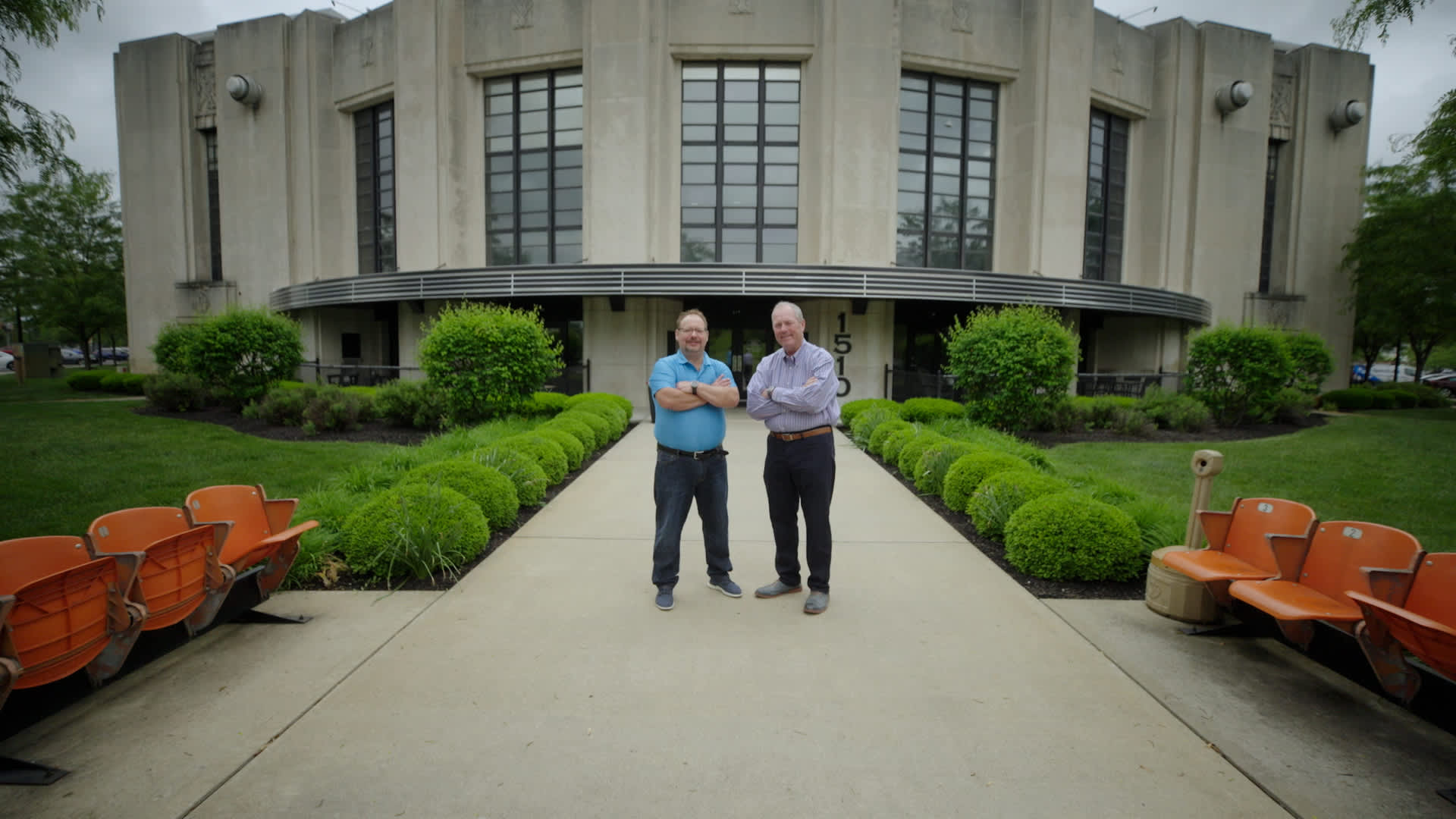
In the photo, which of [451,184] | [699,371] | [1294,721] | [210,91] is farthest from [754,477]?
[210,91]

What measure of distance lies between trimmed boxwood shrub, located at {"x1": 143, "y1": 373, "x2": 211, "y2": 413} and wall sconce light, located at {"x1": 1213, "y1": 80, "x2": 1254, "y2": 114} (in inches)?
1308

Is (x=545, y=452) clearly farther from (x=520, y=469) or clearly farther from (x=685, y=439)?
(x=685, y=439)

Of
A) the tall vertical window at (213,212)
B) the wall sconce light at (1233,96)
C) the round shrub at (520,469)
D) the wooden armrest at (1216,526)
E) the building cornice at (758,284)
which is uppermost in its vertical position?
the wall sconce light at (1233,96)

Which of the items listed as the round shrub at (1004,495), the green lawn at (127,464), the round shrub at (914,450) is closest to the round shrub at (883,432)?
the round shrub at (914,450)

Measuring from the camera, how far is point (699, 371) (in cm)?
480

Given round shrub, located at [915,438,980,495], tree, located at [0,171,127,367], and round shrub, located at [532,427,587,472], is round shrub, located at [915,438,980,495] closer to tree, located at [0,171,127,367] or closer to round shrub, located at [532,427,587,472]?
round shrub, located at [532,427,587,472]

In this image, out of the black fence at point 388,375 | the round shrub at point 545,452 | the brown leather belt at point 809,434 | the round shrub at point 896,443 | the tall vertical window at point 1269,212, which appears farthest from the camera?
the tall vertical window at point 1269,212

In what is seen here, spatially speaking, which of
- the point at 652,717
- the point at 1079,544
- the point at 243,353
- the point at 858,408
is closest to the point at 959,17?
the point at 858,408

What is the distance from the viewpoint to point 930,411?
13.8 m

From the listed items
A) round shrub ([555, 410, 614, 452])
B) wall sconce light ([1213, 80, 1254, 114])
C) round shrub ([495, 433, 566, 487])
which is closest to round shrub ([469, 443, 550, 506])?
round shrub ([495, 433, 566, 487])

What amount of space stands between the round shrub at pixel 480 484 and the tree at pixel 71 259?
3655 cm

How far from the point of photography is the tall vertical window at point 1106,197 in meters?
23.8

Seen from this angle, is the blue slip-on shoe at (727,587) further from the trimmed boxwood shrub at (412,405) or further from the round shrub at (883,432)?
the trimmed boxwood shrub at (412,405)

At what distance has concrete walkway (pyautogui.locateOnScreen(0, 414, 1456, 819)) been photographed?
2709 millimetres
